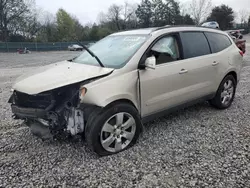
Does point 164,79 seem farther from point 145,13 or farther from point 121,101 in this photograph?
point 145,13

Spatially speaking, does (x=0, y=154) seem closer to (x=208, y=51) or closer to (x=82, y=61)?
(x=82, y=61)

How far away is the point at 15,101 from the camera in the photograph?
3268 millimetres

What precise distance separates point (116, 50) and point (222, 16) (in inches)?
2211

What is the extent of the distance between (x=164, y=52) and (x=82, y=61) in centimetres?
136

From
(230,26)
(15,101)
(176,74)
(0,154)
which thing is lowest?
(0,154)

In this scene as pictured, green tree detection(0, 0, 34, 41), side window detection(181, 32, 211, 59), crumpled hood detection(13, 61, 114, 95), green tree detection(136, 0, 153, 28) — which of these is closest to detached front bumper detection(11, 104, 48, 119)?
crumpled hood detection(13, 61, 114, 95)

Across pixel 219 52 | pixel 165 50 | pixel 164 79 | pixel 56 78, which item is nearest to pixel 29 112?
pixel 56 78

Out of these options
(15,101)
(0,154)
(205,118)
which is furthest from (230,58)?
(0,154)

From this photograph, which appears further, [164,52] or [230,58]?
[230,58]

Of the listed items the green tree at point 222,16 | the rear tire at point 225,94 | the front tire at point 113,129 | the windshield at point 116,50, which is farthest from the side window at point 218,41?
the green tree at point 222,16

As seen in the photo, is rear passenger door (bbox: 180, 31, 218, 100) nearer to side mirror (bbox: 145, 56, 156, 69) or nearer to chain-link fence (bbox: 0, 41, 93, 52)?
side mirror (bbox: 145, 56, 156, 69)

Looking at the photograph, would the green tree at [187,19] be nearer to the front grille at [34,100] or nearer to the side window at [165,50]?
the side window at [165,50]

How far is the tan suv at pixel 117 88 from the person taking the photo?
2889 mm

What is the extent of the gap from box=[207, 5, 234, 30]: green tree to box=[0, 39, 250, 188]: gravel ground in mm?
53945
